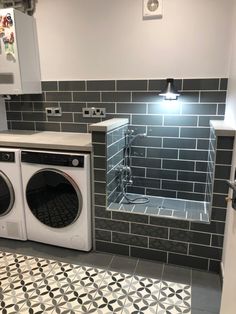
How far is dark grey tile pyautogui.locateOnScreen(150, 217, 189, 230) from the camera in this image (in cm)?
190

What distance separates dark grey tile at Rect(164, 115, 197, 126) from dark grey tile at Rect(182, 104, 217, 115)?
0.17ft

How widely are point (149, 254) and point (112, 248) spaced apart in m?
0.31

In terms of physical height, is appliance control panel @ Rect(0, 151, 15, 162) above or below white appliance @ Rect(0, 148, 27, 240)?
above

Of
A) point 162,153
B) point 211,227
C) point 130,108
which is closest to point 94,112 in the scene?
point 130,108

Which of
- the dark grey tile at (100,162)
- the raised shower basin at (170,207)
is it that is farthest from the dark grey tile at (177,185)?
the dark grey tile at (100,162)

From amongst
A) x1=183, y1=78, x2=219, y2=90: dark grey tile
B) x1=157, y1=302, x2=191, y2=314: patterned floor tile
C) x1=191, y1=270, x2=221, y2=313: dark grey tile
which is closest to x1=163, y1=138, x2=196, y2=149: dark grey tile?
x1=183, y1=78, x2=219, y2=90: dark grey tile

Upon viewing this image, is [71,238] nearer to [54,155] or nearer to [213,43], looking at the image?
[54,155]

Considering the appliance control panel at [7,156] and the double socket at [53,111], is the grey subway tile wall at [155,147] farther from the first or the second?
the appliance control panel at [7,156]

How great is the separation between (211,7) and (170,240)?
1.89 metres

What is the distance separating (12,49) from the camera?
225cm

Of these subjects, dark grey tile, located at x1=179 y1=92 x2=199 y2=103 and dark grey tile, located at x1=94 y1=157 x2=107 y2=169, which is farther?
dark grey tile, located at x1=179 y1=92 x2=199 y2=103

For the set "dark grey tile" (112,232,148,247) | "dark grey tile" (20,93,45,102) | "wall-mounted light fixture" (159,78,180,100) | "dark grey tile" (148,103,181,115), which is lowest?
"dark grey tile" (112,232,148,247)

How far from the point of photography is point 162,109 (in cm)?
233

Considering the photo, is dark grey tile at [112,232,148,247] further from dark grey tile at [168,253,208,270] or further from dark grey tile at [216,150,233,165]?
dark grey tile at [216,150,233,165]
